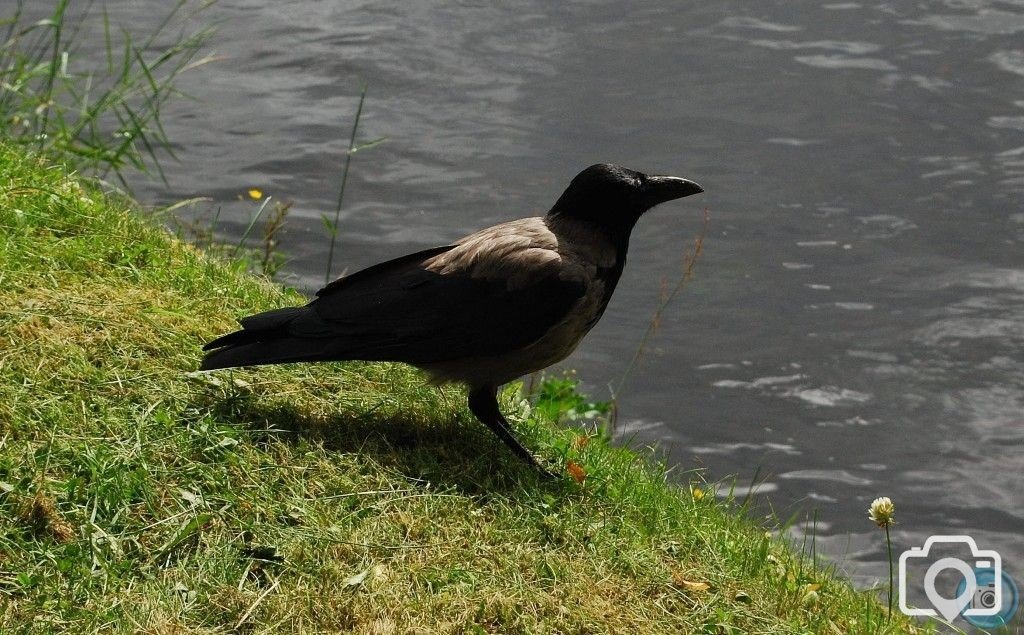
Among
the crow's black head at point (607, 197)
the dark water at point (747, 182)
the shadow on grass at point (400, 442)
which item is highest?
the crow's black head at point (607, 197)

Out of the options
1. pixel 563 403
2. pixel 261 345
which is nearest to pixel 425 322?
pixel 261 345

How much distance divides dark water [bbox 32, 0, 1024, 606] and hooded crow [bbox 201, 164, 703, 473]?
2102mm

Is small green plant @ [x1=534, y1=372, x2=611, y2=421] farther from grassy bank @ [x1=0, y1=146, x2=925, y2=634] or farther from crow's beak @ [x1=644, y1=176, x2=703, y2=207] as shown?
crow's beak @ [x1=644, y1=176, x2=703, y2=207]

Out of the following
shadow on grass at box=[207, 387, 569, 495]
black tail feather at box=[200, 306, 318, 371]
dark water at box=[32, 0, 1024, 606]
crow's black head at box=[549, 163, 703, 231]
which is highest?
crow's black head at box=[549, 163, 703, 231]

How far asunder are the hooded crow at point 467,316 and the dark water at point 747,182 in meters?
2.10

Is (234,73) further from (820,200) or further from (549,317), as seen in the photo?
(549,317)

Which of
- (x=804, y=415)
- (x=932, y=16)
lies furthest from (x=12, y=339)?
(x=932, y=16)

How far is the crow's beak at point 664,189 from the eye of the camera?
5051 millimetres

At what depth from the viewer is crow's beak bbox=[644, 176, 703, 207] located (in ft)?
16.6

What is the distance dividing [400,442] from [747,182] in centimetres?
599

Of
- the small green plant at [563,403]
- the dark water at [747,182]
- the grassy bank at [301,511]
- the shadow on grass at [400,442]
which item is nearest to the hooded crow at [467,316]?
the shadow on grass at [400,442]

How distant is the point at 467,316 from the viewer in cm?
469

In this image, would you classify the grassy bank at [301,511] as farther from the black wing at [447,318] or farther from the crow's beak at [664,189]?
the crow's beak at [664,189]

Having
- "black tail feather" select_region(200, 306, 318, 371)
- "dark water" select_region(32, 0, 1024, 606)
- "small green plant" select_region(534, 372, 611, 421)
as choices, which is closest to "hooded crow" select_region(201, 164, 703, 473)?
"black tail feather" select_region(200, 306, 318, 371)
